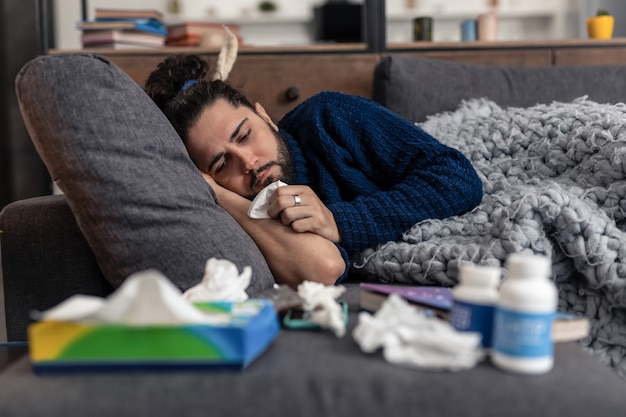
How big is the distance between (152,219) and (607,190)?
0.83m

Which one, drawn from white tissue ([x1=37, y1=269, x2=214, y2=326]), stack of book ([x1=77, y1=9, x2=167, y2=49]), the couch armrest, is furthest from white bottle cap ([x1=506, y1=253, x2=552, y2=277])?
stack of book ([x1=77, y1=9, x2=167, y2=49])

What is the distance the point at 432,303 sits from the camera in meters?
0.88

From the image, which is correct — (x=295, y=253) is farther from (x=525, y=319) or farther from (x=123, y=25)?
(x=123, y=25)

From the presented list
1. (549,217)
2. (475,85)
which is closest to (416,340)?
(549,217)

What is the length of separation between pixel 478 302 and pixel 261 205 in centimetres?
66

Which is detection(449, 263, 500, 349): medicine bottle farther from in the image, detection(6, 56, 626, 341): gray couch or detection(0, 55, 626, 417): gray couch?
detection(6, 56, 626, 341): gray couch

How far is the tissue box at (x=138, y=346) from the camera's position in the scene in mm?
700

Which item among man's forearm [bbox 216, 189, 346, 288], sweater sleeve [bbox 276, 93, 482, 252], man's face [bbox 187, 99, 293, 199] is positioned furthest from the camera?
man's face [bbox 187, 99, 293, 199]

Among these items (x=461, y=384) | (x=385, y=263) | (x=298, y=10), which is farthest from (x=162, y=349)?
(x=298, y=10)

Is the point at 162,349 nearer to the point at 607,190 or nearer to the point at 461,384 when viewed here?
the point at 461,384

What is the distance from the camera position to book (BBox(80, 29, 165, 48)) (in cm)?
242

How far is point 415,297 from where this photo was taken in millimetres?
923

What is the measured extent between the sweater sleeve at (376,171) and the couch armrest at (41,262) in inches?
19.8

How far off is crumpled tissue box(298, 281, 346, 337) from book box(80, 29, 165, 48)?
1.73 m
